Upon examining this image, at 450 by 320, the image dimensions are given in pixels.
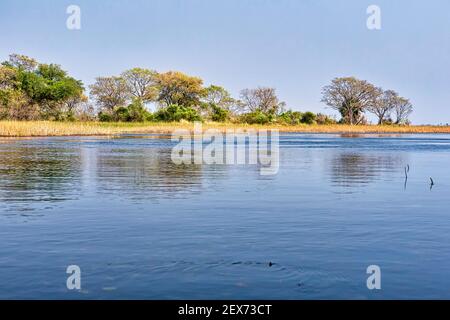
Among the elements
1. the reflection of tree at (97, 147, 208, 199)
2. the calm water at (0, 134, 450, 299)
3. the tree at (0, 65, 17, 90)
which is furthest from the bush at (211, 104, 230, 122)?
the calm water at (0, 134, 450, 299)

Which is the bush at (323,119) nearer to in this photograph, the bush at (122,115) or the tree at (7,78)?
the bush at (122,115)

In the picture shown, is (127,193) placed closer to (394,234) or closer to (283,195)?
(283,195)

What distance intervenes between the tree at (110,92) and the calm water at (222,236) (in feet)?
280

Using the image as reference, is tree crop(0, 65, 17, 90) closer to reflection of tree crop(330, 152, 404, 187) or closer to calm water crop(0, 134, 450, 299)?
reflection of tree crop(330, 152, 404, 187)

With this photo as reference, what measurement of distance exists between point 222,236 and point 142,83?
320ft

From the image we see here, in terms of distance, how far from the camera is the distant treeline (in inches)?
3263

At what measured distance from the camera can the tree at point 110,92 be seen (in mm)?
104062

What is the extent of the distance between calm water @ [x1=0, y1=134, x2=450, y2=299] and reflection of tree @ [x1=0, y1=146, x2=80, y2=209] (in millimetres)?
79

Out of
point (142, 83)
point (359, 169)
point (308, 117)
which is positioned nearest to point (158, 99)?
point (142, 83)

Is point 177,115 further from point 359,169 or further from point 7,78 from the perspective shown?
point 359,169

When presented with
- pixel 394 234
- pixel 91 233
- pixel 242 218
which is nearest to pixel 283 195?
pixel 242 218

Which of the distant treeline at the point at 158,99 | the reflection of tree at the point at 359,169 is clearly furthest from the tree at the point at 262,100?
the reflection of tree at the point at 359,169

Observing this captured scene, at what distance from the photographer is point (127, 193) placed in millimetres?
16719
